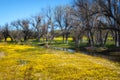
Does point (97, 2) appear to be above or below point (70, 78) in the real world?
above

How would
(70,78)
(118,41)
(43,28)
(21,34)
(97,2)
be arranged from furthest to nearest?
(21,34)
(43,28)
(118,41)
(97,2)
(70,78)

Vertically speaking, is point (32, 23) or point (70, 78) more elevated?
point (32, 23)

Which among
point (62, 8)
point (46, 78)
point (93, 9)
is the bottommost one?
point (46, 78)

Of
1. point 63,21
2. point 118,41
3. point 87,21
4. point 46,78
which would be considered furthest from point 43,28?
point 46,78

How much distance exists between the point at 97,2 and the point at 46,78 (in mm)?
34986

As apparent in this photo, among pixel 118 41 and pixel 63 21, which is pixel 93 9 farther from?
pixel 63 21

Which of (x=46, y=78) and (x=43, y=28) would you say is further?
(x=43, y=28)

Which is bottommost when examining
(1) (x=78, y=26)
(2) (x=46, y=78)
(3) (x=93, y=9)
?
(2) (x=46, y=78)

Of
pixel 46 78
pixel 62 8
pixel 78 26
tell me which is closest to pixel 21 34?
pixel 62 8

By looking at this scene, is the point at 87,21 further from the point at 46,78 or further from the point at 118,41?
the point at 46,78

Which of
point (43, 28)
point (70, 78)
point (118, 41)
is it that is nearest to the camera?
point (70, 78)

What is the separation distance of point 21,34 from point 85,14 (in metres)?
82.8

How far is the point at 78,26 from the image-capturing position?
54.9m

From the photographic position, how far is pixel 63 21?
10900 cm
